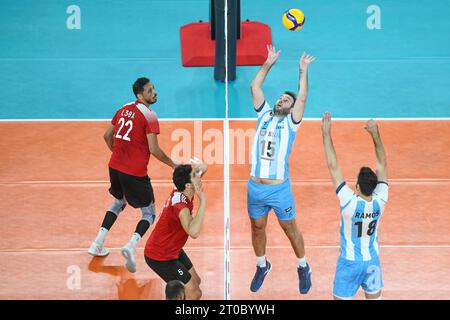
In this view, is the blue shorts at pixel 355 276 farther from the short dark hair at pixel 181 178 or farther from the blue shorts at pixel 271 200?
the short dark hair at pixel 181 178

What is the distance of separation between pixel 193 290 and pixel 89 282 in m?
1.59

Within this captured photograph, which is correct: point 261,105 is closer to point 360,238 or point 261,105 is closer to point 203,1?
point 360,238

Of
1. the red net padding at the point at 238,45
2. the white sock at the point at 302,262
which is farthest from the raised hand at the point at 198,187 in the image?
the red net padding at the point at 238,45

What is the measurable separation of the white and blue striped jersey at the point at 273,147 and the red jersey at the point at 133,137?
1293mm

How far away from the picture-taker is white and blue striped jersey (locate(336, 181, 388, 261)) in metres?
7.68

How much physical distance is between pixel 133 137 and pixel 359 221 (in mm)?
3118

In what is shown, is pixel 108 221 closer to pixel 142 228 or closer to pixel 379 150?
pixel 142 228

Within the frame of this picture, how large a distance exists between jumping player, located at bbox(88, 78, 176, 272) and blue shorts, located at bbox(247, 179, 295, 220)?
109 centimetres

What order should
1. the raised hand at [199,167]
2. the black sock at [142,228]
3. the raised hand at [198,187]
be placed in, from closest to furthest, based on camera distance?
the raised hand at [198,187]
the raised hand at [199,167]
the black sock at [142,228]

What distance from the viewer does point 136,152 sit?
9.56 metres

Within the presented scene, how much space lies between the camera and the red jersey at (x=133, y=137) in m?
9.45

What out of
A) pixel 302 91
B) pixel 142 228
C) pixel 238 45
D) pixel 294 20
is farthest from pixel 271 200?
pixel 238 45

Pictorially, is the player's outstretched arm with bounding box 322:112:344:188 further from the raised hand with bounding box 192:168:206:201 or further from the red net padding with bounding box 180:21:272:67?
the red net padding with bounding box 180:21:272:67

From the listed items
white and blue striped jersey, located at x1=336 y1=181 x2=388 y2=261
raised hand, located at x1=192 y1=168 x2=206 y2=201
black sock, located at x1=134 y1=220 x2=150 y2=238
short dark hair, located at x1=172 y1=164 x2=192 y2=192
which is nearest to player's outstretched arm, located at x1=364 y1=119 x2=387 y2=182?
white and blue striped jersey, located at x1=336 y1=181 x2=388 y2=261
